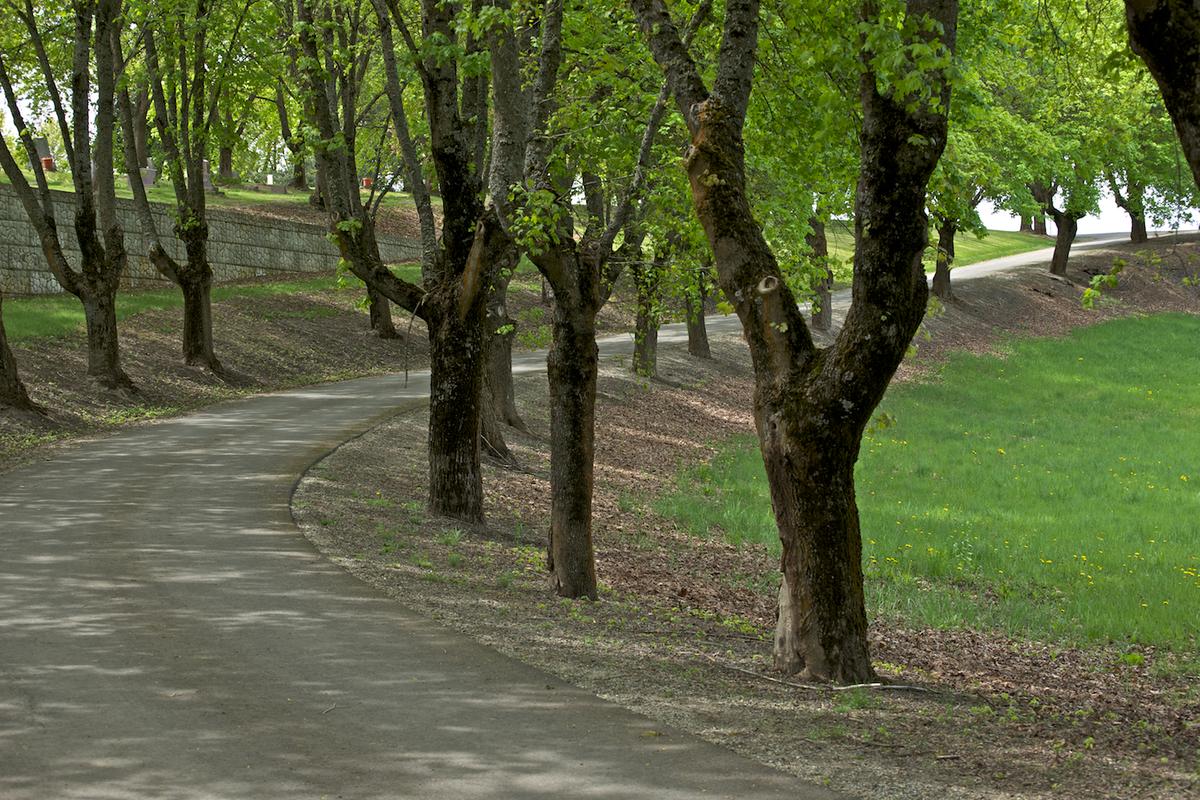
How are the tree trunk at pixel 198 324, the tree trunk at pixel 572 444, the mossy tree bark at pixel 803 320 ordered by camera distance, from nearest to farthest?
the mossy tree bark at pixel 803 320
the tree trunk at pixel 572 444
the tree trunk at pixel 198 324

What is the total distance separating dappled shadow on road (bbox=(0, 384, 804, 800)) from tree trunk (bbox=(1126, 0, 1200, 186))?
3890 mm

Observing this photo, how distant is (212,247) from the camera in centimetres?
3825

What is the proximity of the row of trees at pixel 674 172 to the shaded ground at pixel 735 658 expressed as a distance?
846 millimetres

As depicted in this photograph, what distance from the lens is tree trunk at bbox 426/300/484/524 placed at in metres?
15.2

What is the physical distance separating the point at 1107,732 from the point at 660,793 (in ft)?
10.8

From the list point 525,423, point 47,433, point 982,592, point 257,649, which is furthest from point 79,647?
point 525,423

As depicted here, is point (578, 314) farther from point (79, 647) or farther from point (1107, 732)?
point (1107, 732)

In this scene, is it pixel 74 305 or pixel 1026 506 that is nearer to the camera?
pixel 1026 506

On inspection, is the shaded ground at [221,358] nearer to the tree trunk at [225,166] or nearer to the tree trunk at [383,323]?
the tree trunk at [383,323]

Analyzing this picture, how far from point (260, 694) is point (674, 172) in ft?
22.2

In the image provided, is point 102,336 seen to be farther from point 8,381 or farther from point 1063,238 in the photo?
point 1063,238

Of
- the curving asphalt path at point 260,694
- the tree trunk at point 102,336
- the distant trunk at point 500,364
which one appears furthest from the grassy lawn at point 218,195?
the curving asphalt path at point 260,694

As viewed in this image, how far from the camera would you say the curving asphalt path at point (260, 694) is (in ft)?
21.1

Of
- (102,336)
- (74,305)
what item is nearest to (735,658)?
(102,336)
